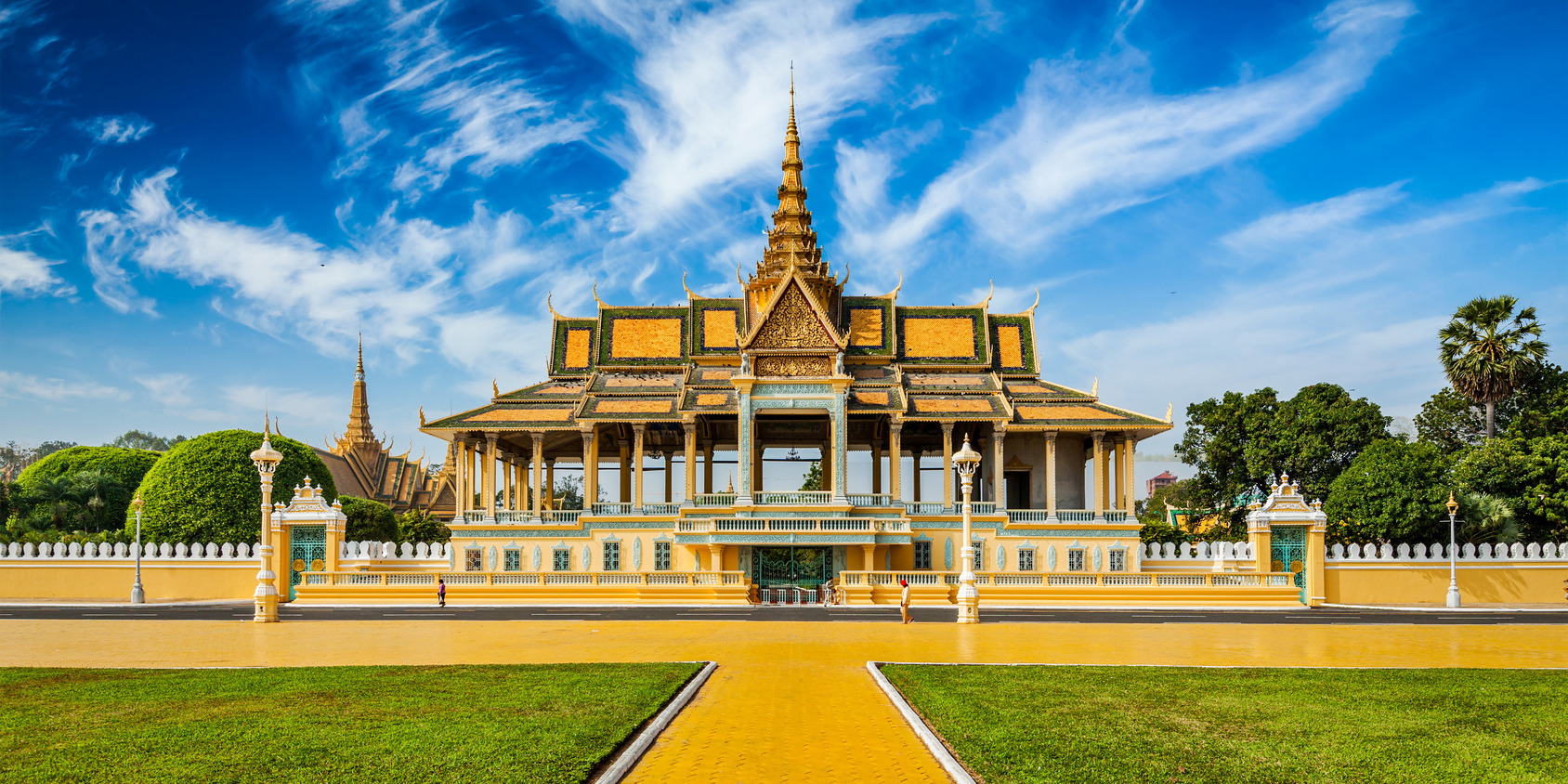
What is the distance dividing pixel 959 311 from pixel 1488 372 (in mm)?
21793

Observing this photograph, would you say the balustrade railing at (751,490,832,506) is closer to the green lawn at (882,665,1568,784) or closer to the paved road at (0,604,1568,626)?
the paved road at (0,604,1568,626)

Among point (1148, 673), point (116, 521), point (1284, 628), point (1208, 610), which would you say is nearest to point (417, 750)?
point (1148, 673)

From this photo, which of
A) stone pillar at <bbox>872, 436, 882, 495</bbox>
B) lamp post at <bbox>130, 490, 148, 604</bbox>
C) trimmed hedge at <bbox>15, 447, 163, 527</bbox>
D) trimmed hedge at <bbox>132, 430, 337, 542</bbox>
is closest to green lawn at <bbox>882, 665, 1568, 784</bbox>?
lamp post at <bbox>130, 490, 148, 604</bbox>

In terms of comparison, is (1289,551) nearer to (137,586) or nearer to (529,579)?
(529,579)

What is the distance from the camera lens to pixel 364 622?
25656mm

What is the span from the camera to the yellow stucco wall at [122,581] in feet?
115

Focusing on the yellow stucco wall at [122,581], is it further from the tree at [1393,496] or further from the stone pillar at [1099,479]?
the tree at [1393,496]

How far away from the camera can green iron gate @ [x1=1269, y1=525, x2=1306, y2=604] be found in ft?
112

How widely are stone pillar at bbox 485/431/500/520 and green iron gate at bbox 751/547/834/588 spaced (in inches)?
458

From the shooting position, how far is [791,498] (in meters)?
40.2

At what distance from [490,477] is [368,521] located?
19887 mm

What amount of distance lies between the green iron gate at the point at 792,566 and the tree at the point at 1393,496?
18724 mm

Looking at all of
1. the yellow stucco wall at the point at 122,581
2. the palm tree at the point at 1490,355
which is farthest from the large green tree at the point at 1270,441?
the yellow stucco wall at the point at 122,581

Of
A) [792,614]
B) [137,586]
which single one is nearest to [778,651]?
[792,614]
